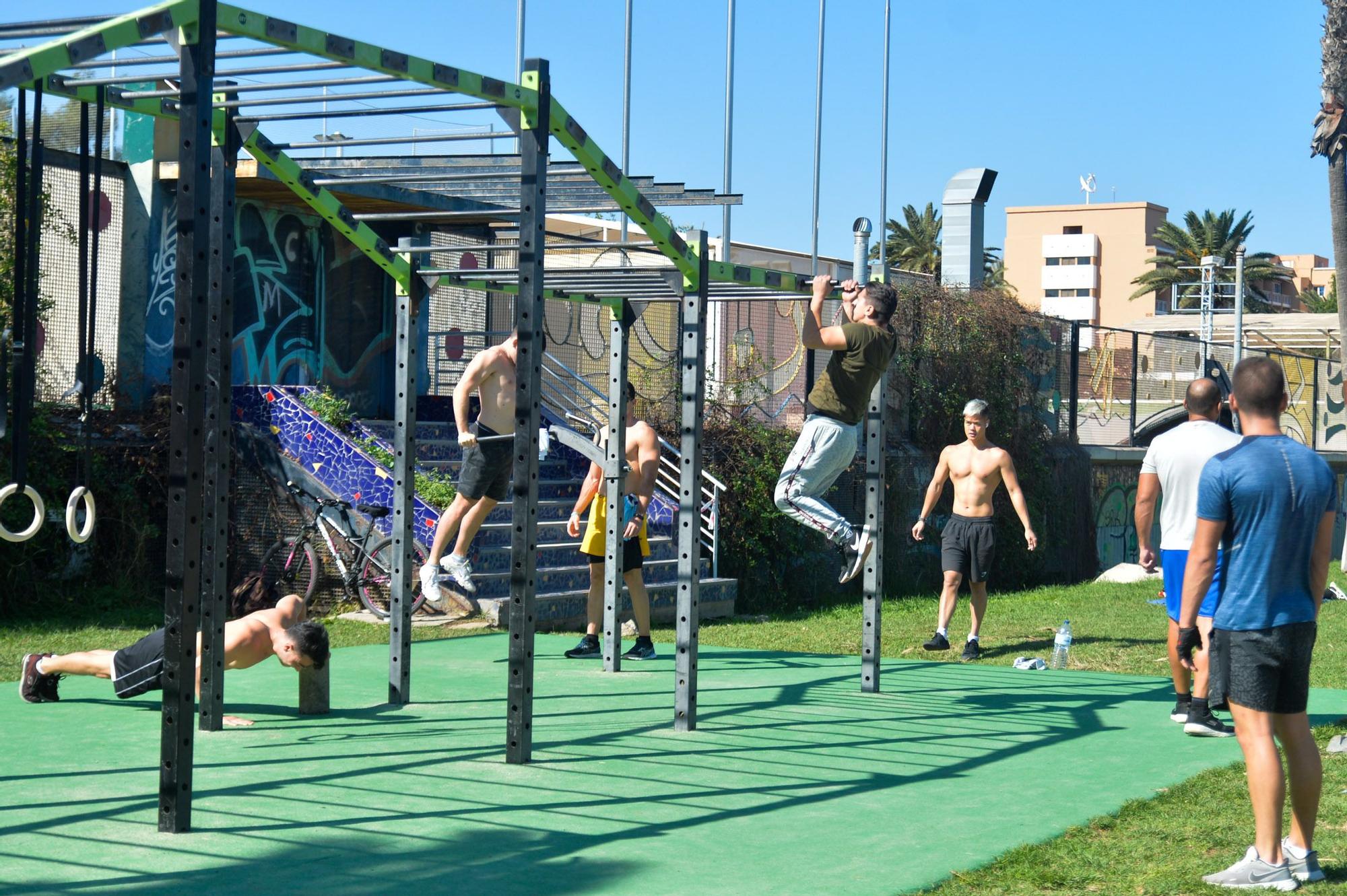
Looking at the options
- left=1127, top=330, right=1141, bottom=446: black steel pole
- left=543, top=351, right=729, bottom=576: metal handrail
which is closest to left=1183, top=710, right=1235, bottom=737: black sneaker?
left=543, top=351, right=729, bottom=576: metal handrail

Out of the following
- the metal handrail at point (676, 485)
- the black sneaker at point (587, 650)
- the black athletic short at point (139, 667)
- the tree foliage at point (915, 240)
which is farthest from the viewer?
the tree foliage at point (915, 240)

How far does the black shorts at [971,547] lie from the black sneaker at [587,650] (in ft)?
10.1

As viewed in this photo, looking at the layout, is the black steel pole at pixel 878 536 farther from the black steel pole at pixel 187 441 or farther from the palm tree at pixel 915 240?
the palm tree at pixel 915 240

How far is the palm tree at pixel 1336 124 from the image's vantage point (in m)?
16.5

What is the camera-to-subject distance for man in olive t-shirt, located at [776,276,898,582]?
816cm

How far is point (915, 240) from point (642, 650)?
216 ft

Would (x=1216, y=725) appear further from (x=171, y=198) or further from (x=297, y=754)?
(x=171, y=198)

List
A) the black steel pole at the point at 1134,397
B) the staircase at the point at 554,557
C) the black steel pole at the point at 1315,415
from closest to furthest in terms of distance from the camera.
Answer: the staircase at the point at 554,557, the black steel pole at the point at 1134,397, the black steel pole at the point at 1315,415

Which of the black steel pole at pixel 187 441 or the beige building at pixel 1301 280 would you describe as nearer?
the black steel pole at pixel 187 441

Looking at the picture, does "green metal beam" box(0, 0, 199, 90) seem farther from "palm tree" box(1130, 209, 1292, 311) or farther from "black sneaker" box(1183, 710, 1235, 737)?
"palm tree" box(1130, 209, 1292, 311)

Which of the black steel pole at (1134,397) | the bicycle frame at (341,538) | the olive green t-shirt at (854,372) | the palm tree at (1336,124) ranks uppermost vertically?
the palm tree at (1336,124)

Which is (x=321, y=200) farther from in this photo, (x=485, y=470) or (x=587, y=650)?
(x=587, y=650)

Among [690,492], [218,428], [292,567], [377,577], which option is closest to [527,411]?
[218,428]

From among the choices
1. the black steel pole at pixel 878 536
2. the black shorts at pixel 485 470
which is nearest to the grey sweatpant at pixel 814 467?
the black steel pole at pixel 878 536
